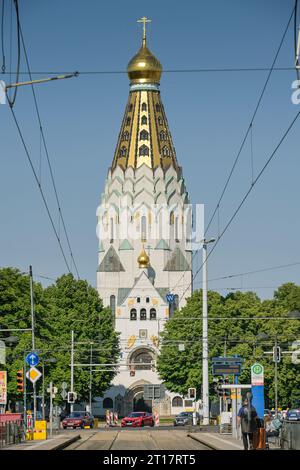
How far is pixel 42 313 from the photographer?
11281 centimetres

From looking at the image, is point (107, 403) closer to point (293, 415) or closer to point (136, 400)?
point (136, 400)

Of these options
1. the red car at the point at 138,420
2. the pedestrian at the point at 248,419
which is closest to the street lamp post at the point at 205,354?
the red car at the point at 138,420

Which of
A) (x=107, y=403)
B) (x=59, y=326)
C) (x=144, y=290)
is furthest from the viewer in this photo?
(x=144, y=290)

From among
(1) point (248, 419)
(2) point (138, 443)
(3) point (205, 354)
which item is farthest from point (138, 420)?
(1) point (248, 419)

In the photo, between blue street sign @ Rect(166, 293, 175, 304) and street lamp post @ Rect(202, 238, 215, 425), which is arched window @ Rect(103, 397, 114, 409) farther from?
street lamp post @ Rect(202, 238, 215, 425)

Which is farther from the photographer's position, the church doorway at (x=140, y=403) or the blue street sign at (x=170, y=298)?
the blue street sign at (x=170, y=298)

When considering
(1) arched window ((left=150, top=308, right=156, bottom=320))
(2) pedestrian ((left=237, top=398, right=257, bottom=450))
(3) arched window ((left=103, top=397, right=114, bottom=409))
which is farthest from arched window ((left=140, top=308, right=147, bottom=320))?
(2) pedestrian ((left=237, top=398, right=257, bottom=450))

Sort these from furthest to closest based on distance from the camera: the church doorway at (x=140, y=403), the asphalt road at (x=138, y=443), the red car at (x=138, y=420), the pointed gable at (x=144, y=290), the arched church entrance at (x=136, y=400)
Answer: the pointed gable at (x=144, y=290)
the church doorway at (x=140, y=403)
the arched church entrance at (x=136, y=400)
the red car at (x=138, y=420)
the asphalt road at (x=138, y=443)

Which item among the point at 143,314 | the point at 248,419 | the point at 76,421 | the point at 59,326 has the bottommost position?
the point at 248,419

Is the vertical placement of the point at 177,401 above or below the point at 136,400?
below

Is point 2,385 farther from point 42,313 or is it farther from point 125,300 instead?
point 125,300

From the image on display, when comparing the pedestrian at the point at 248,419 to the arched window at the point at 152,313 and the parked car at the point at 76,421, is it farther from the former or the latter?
the arched window at the point at 152,313
